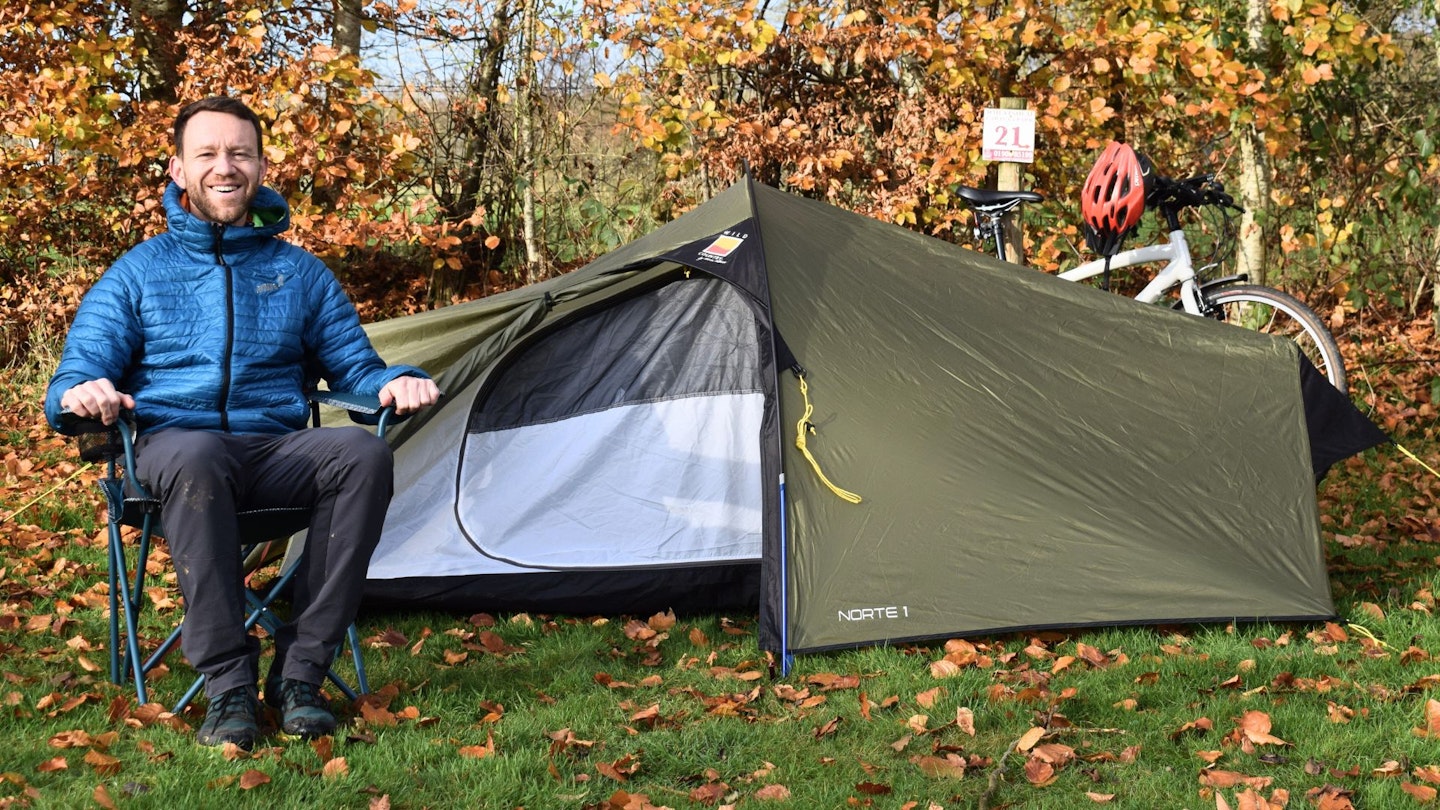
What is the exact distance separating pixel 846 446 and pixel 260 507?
1.40m

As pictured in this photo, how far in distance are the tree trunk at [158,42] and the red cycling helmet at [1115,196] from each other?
465cm

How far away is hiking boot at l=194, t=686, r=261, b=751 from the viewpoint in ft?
8.88

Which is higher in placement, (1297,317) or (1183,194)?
(1183,194)

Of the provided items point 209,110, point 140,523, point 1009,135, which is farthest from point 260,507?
point 1009,135

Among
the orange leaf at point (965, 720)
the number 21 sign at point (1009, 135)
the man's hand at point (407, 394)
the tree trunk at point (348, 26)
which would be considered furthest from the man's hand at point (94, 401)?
the tree trunk at point (348, 26)

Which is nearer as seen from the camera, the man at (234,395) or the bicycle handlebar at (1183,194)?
the man at (234,395)

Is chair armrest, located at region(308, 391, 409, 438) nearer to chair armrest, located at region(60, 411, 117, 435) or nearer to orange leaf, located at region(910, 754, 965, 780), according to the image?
chair armrest, located at region(60, 411, 117, 435)

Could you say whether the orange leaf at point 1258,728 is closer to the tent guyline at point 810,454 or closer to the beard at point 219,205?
the tent guyline at point 810,454

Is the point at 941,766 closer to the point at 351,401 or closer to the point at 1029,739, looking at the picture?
the point at 1029,739

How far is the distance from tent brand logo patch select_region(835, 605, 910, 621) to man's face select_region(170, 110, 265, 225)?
5.57 feet

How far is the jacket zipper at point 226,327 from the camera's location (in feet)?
9.98

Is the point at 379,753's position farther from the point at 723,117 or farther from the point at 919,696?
the point at 723,117

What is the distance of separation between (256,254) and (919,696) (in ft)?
5.95

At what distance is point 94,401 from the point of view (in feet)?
9.02
